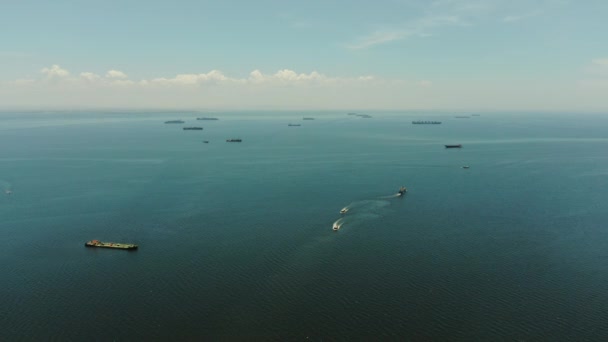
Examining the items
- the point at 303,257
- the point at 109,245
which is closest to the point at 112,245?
the point at 109,245

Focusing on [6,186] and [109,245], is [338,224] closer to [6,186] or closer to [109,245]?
[109,245]

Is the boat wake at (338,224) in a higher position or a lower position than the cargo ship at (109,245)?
higher

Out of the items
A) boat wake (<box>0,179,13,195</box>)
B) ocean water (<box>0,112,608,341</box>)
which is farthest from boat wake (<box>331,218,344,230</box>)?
boat wake (<box>0,179,13,195</box>)

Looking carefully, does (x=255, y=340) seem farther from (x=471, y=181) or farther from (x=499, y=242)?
(x=471, y=181)

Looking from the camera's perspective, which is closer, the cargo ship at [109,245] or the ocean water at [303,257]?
the ocean water at [303,257]

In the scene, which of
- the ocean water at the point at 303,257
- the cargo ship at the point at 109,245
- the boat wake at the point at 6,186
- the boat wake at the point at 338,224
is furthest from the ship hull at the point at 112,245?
the boat wake at the point at 6,186

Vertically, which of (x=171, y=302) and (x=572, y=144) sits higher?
(x=572, y=144)

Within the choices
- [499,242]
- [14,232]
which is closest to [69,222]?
[14,232]

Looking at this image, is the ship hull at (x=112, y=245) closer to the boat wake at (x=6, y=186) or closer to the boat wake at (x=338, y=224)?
the boat wake at (x=338, y=224)
